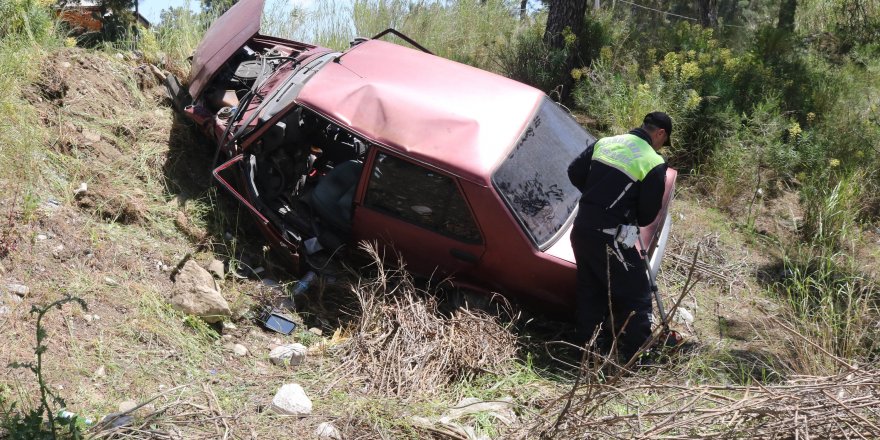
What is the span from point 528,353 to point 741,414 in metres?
1.77

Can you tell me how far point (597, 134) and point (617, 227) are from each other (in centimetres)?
352

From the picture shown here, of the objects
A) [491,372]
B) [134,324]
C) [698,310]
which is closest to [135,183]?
[134,324]

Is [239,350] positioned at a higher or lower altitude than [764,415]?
lower

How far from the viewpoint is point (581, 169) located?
475cm

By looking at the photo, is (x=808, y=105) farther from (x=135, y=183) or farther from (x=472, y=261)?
(x=135, y=183)

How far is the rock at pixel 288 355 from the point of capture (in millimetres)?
4496

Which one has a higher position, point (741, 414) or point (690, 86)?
point (690, 86)

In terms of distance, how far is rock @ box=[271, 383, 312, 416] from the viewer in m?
3.90

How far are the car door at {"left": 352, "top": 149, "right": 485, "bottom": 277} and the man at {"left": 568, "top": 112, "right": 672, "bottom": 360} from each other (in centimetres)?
68

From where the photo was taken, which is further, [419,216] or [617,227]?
[419,216]

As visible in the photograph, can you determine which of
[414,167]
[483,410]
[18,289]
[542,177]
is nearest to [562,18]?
[542,177]

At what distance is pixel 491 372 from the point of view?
4387 mm

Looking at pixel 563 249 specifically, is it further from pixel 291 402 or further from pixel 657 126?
pixel 291 402

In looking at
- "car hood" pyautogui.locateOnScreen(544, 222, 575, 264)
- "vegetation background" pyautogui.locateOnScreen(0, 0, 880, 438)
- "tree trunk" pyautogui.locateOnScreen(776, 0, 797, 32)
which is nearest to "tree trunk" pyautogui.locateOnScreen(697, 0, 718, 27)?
"vegetation background" pyautogui.locateOnScreen(0, 0, 880, 438)
